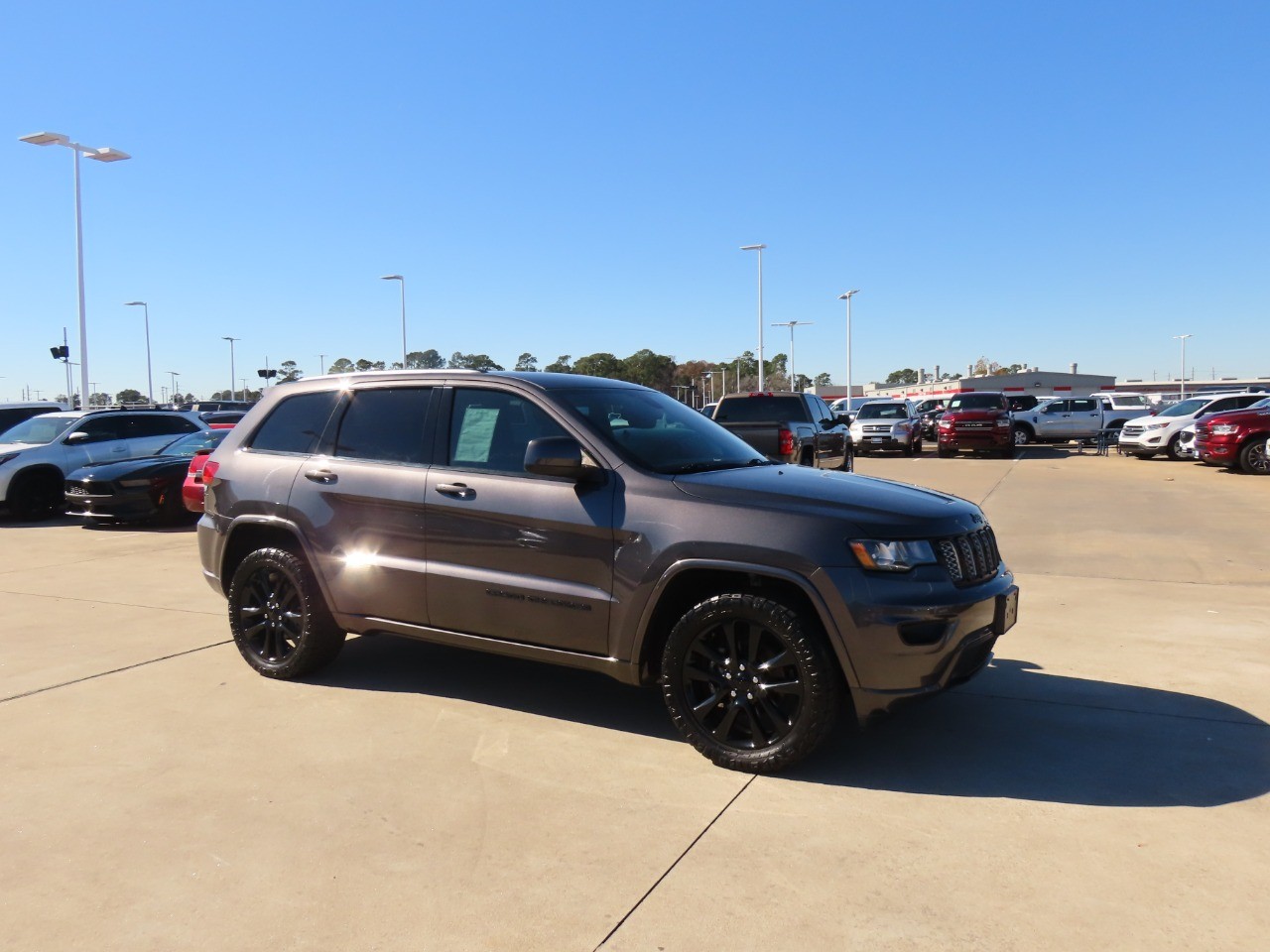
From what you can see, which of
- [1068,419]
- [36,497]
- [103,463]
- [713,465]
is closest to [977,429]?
[1068,419]

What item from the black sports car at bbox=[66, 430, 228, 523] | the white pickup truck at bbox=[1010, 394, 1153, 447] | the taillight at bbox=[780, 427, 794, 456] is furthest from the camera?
the white pickup truck at bbox=[1010, 394, 1153, 447]

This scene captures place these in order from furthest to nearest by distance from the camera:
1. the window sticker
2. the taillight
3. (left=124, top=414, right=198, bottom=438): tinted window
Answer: (left=124, top=414, right=198, bottom=438): tinted window
the taillight
the window sticker

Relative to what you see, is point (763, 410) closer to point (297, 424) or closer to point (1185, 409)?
point (297, 424)

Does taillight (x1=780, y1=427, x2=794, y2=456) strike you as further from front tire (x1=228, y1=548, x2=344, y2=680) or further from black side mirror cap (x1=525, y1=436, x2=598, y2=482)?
black side mirror cap (x1=525, y1=436, x2=598, y2=482)

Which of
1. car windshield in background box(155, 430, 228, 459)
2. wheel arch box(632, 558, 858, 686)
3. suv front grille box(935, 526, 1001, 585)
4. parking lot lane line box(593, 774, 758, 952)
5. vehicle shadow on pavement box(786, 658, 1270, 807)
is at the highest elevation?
car windshield in background box(155, 430, 228, 459)

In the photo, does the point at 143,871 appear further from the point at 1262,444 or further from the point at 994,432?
the point at 994,432

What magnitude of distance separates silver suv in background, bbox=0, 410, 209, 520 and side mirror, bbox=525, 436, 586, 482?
1172cm

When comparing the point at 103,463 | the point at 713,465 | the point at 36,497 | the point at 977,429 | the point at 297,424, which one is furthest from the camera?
the point at 977,429

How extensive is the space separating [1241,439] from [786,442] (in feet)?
39.6

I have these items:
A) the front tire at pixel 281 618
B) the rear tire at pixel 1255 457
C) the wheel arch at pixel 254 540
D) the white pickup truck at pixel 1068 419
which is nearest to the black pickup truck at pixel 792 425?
the wheel arch at pixel 254 540

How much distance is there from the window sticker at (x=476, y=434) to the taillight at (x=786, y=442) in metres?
7.74

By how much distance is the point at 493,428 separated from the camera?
16.0ft

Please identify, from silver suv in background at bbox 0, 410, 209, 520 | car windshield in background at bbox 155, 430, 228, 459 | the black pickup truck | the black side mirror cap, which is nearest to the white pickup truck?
the black pickup truck

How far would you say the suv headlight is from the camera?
389cm
